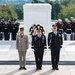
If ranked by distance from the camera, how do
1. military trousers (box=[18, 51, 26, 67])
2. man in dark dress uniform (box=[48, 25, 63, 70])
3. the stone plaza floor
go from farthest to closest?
military trousers (box=[18, 51, 26, 67])
man in dark dress uniform (box=[48, 25, 63, 70])
the stone plaza floor

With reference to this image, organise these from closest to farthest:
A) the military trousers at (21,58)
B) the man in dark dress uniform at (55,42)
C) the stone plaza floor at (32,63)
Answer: the stone plaza floor at (32,63) → the man in dark dress uniform at (55,42) → the military trousers at (21,58)

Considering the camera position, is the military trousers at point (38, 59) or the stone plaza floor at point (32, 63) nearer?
the stone plaza floor at point (32, 63)

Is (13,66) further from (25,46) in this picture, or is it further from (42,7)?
(42,7)

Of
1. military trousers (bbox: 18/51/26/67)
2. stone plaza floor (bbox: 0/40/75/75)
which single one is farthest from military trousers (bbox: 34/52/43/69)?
military trousers (bbox: 18/51/26/67)

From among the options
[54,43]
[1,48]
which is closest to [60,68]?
[54,43]

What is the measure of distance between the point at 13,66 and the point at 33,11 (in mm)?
5713

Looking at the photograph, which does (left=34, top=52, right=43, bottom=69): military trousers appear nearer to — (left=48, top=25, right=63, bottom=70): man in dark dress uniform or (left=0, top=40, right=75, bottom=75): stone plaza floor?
(left=0, top=40, right=75, bottom=75): stone plaza floor

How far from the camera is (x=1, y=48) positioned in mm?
15914

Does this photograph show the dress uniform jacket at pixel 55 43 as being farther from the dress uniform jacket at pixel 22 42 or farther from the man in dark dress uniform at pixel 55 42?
the dress uniform jacket at pixel 22 42

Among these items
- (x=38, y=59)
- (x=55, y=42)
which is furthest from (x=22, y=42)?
(x=55, y=42)

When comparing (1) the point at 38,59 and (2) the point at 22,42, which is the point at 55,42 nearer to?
(1) the point at 38,59

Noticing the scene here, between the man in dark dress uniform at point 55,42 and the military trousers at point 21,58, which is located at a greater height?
the man in dark dress uniform at point 55,42

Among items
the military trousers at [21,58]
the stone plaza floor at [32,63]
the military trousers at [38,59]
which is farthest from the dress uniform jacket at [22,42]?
the stone plaza floor at [32,63]

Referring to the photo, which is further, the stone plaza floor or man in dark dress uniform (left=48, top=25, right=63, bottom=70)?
man in dark dress uniform (left=48, top=25, right=63, bottom=70)
